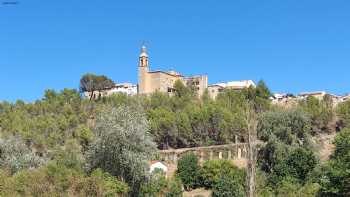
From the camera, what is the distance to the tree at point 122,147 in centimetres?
3225

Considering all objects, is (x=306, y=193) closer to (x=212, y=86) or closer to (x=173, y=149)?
(x=173, y=149)

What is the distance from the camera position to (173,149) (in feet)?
178

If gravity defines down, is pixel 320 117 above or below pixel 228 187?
above

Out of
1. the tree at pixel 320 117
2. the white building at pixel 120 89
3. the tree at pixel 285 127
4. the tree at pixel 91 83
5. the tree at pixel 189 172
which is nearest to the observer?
the tree at pixel 189 172

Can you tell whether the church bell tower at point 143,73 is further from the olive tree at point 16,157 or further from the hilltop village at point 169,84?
the olive tree at point 16,157

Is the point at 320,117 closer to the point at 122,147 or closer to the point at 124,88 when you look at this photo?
the point at 122,147

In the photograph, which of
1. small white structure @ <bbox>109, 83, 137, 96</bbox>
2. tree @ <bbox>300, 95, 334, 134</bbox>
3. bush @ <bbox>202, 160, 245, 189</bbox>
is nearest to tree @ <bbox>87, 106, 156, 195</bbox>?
bush @ <bbox>202, 160, 245, 189</bbox>

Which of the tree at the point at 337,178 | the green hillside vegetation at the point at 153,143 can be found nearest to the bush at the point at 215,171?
the green hillside vegetation at the point at 153,143

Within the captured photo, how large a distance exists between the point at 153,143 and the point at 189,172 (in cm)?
995

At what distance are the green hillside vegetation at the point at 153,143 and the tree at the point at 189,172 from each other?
8cm

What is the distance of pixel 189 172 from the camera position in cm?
4281

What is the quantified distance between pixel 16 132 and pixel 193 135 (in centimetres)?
1604

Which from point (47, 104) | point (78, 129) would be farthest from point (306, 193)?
point (47, 104)

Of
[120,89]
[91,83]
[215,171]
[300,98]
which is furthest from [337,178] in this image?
[120,89]
